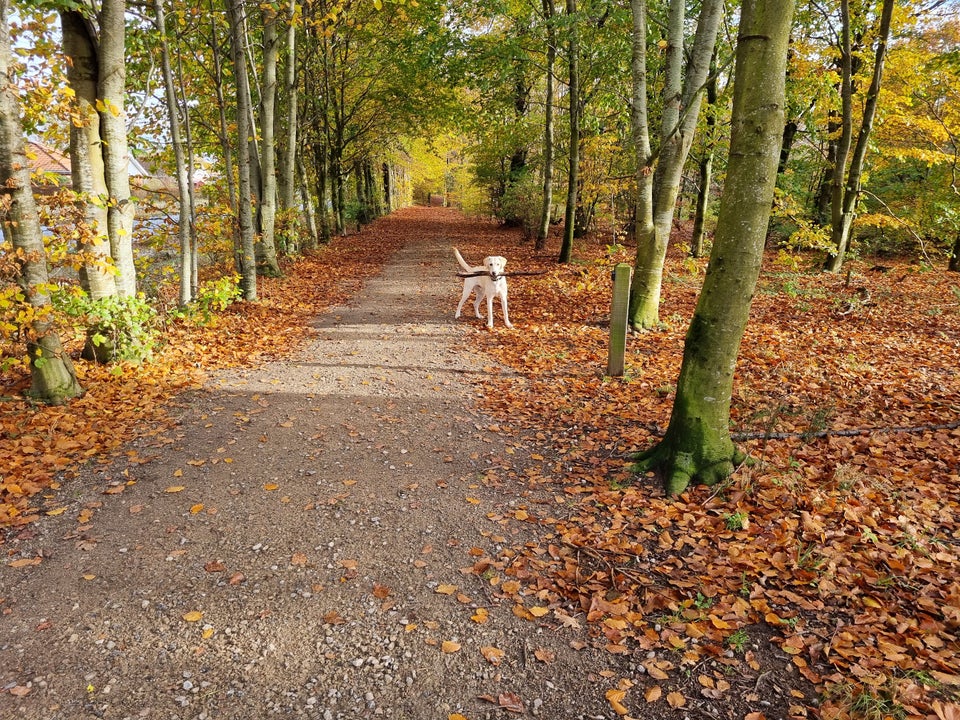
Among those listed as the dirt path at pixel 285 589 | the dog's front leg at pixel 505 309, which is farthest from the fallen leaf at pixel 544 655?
the dog's front leg at pixel 505 309

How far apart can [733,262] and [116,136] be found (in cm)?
834

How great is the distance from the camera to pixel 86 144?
7.22 meters

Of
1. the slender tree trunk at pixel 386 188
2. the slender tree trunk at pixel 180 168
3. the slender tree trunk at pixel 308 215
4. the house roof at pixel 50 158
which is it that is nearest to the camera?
the house roof at pixel 50 158

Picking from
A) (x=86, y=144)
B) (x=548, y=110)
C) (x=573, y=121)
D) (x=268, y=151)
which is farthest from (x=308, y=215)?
(x=86, y=144)

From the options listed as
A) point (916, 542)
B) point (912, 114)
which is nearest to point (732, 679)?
point (916, 542)

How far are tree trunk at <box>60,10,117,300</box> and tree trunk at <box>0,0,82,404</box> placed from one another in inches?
39.2

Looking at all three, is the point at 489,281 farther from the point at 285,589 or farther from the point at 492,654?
the point at 492,654

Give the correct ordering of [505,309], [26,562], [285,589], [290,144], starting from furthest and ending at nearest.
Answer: [290,144], [505,309], [26,562], [285,589]

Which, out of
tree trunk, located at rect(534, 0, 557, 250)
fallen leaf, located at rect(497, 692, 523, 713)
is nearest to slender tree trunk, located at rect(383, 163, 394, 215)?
tree trunk, located at rect(534, 0, 557, 250)

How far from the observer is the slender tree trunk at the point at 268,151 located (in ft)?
45.1

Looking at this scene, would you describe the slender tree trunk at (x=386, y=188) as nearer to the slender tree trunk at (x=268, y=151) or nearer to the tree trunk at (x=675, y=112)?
the slender tree trunk at (x=268, y=151)

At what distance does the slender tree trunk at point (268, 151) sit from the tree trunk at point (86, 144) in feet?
22.4

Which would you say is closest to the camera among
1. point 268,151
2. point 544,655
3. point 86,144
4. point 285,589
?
point 544,655

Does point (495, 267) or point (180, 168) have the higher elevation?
point (180, 168)
